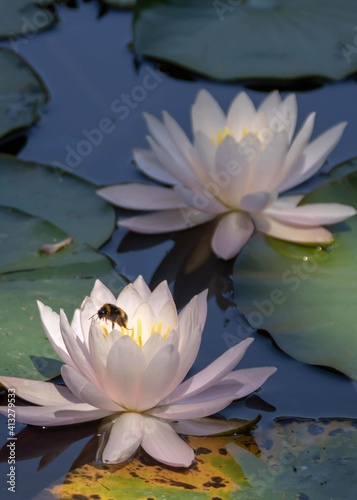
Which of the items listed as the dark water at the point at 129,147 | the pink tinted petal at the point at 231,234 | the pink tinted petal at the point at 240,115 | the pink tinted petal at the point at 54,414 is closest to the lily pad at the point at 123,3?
the dark water at the point at 129,147

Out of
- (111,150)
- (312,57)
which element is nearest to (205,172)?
(111,150)

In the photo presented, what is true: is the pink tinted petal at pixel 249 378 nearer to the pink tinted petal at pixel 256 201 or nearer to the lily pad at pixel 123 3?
the pink tinted petal at pixel 256 201

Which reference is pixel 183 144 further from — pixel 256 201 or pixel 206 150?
pixel 256 201

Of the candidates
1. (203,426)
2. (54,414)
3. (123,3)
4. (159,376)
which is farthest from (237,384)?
(123,3)

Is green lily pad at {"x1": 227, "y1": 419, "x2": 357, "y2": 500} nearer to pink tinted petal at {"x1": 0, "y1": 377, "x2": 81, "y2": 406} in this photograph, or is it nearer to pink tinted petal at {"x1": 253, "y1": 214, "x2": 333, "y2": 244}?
pink tinted petal at {"x1": 0, "y1": 377, "x2": 81, "y2": 406}

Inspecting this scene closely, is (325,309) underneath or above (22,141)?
above

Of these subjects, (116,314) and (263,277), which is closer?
(116,314)

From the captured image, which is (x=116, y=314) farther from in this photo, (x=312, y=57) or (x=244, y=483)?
(x=312, y=57)
